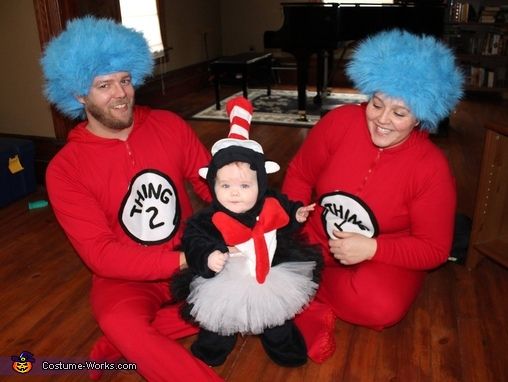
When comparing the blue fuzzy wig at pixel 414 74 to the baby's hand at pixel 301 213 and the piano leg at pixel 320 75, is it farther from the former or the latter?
the piano leg at pixel 320 75

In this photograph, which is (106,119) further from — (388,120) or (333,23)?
(333,23)

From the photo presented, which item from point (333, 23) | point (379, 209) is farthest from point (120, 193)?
point (333, 23)

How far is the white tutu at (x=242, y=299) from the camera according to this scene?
4.66 feet

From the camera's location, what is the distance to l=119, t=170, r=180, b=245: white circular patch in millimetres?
1679

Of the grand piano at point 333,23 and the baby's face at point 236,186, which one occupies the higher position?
the grand piano at point 333,23

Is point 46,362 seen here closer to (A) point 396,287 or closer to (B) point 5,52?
(A) point 396,287

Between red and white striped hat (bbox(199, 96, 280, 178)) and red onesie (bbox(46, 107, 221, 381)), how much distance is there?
33 cm

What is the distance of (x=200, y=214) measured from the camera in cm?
147

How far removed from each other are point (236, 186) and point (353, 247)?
1.64 feet

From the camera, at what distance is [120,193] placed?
168cm

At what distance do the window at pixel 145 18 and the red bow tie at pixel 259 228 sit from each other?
4.23 meters

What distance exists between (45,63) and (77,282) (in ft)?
3.54

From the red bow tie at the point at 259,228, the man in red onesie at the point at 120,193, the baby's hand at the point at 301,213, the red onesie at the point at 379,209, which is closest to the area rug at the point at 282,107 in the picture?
the red onesie at the point at 379,209

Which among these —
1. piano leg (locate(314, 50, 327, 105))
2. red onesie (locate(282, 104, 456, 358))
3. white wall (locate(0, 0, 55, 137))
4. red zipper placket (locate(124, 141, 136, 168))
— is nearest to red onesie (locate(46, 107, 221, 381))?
red zipper placket (locate(124, 141, 136, 168))
